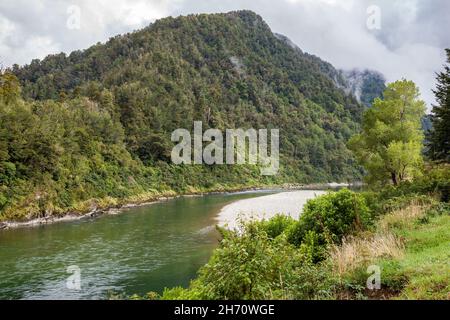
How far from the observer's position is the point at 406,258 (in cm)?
1403

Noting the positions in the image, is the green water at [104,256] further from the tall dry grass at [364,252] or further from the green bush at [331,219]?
the tall dry grass at [364,252]

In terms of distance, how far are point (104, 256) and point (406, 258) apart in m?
24.7

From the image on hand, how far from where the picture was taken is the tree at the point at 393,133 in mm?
39938

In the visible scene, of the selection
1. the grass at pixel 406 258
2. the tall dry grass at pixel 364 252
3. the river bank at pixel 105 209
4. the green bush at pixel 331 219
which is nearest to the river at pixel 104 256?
the river bank at pixel 105 209

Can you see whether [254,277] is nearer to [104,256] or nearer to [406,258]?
[406,258]

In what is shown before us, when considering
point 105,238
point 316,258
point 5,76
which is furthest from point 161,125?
point 316,258

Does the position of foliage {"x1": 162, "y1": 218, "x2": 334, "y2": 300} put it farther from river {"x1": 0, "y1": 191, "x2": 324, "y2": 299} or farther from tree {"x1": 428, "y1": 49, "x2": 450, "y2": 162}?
tree {"x1": 428, "y1": 49, "x2": 450, "y2": 162}

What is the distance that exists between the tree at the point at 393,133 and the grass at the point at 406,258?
21.1 metres

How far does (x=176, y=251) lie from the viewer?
3353 cm

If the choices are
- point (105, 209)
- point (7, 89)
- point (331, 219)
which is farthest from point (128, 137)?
point (331, 219)

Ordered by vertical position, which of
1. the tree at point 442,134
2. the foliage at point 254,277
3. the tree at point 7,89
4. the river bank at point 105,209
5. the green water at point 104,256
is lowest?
the green water at point 104,256

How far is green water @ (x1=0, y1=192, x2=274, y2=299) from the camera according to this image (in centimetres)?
2403
